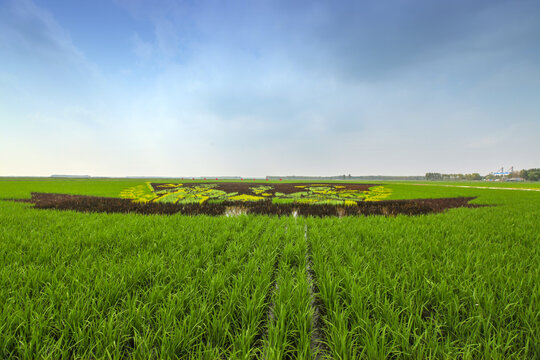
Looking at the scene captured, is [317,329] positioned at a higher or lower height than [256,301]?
lower

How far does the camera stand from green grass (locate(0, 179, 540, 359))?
5.29 ft

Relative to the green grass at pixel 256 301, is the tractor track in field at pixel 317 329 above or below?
below

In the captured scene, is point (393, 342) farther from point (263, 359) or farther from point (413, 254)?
point (413, 254)

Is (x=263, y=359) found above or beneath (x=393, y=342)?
beneath

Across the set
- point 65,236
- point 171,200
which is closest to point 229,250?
point 65,236

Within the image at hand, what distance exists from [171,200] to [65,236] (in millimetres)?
7707

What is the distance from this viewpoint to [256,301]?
7.21 ft

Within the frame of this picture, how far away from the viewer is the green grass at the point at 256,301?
1611mm

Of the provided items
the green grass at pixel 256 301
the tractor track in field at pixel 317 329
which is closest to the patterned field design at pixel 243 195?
the green grass at pixel 256 301

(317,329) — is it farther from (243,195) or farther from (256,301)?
(243,195)

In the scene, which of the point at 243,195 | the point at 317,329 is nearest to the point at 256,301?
the point at 317,329

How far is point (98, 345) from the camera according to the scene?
5.10 feet

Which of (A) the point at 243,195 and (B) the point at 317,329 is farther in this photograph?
(A) the point at 243,195

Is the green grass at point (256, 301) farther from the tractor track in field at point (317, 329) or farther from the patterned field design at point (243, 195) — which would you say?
the patterned field design at point (243, 195)
